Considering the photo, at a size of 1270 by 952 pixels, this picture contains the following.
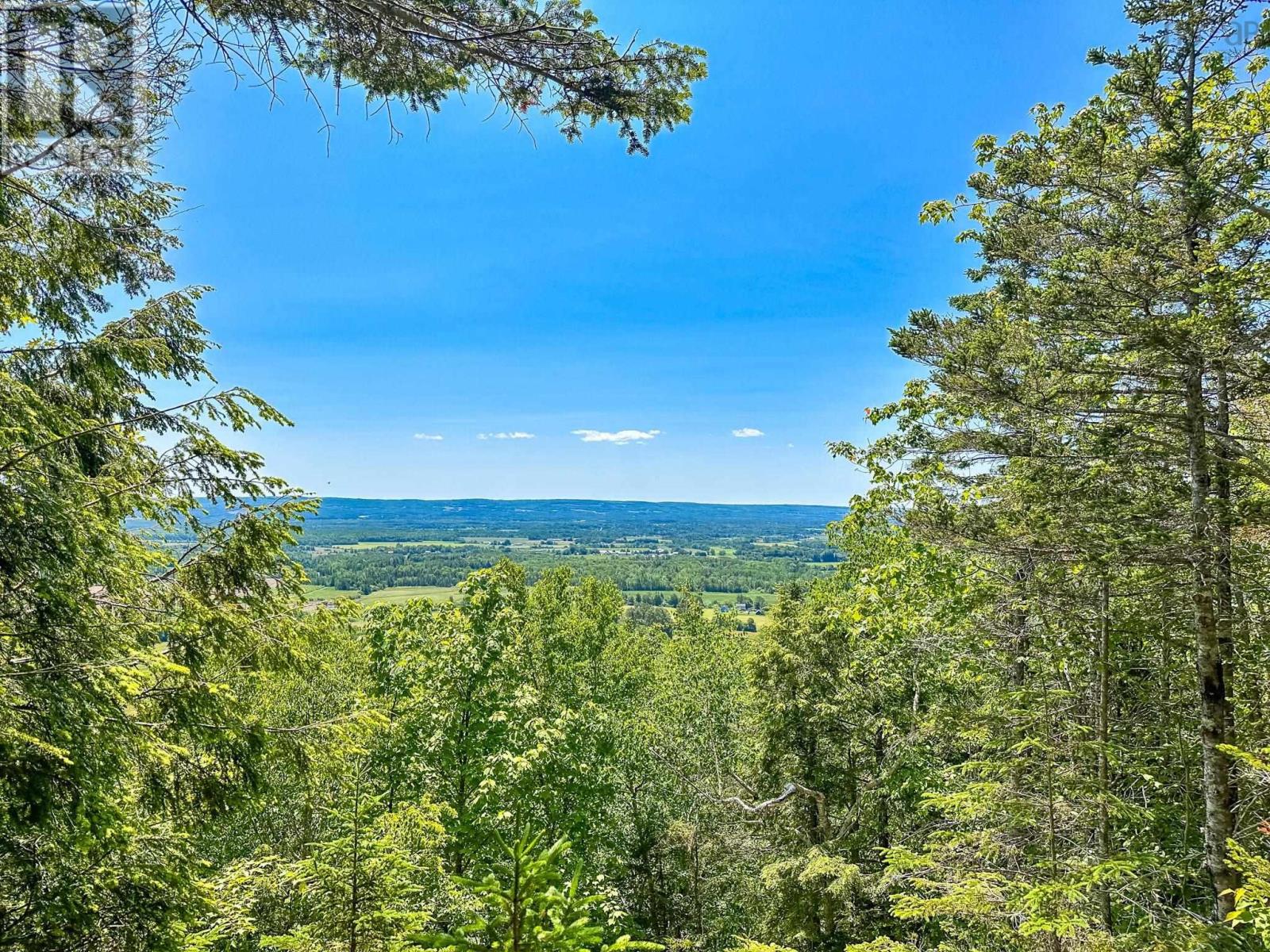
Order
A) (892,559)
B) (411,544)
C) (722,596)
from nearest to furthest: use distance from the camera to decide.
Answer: (892,559), (722,596), (411,544)

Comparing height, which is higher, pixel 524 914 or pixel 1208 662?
pixel 1208 662

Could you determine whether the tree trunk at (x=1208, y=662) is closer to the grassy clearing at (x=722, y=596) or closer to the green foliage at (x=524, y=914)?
the green foliage at (x=524, y=914)

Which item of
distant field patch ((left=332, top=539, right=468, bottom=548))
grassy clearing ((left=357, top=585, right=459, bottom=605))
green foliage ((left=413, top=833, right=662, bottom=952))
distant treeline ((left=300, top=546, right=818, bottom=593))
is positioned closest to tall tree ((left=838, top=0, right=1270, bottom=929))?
green foliage ((left=413, top=833, right=662, bottom=952))

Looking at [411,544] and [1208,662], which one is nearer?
[1208,662]

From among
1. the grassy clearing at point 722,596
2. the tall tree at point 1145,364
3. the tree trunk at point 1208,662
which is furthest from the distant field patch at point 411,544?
the tree trunk at point 1208,662

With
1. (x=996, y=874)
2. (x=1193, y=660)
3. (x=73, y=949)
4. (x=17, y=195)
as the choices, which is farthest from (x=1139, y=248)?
(x=73, y=949)

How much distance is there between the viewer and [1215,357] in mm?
4578

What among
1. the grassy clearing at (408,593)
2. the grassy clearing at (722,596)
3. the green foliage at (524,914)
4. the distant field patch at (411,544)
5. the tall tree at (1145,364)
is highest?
the tall tree at (1145,364)

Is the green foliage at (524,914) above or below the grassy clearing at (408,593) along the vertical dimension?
above

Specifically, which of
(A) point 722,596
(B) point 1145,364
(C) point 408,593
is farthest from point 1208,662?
(A) point 722,596

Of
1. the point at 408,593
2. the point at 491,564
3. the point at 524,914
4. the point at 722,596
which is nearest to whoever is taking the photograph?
the point at 524,914

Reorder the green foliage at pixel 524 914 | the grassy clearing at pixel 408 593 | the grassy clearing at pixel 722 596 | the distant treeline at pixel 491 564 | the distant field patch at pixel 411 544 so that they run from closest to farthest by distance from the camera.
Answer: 1. the green foliage at pixel 524 914
2. the grassy clearing at pixel 408 593
3. the distant treeline at pixel 491 564
4. the grassy clearing at pixel 722 596
5. the distant field patch at pixel 411 544

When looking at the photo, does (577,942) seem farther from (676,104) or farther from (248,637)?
(676,104)

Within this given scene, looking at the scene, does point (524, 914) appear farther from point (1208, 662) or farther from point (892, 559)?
point (892, 559)
